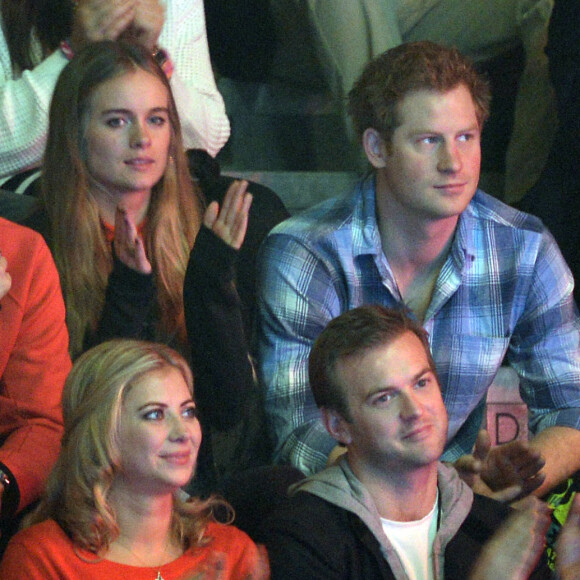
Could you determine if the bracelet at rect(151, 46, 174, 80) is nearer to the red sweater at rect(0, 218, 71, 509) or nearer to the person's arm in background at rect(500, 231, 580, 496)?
the red sweater at rect(0, 218, 71, 509)

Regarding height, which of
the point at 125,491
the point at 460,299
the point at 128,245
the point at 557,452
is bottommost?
the point at 557,452

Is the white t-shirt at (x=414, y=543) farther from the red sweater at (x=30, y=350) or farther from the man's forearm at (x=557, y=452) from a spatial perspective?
the red sweater at (x=30, y=350)

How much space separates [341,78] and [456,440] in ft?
3.07

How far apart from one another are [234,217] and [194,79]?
683 millimetres

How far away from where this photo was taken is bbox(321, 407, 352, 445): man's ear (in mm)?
1611

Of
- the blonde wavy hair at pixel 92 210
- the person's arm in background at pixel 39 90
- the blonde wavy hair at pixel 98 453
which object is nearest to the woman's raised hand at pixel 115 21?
the person's arm in background at pixel 39 90

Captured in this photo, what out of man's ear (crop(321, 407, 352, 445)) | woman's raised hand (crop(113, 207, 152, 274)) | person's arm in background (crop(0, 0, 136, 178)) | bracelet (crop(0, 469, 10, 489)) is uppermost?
person's arm in background (crop(0, 0, 136, 178))

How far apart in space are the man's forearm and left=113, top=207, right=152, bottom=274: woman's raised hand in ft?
2.31

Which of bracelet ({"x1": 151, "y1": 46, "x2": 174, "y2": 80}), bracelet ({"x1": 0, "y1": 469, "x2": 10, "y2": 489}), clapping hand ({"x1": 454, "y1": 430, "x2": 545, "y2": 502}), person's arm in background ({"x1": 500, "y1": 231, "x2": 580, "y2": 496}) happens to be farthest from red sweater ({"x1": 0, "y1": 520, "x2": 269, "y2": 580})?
bracelet ({"x1": 151, "y1": 46, "x2": 174, "y2": 80})

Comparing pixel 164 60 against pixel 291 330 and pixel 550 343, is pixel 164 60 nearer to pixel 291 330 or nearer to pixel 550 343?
pixel 291 330

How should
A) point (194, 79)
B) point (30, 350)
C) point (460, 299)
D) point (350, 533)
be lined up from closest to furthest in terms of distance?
point (350, 533)
point (30, 350)
point (460, 299)
point (194, 79)

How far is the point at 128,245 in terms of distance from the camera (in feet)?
5.90

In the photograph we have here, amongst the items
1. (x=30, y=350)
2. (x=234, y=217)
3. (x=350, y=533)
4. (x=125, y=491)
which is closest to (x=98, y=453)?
(x=125, y=491)

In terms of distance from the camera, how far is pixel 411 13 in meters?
2.69
